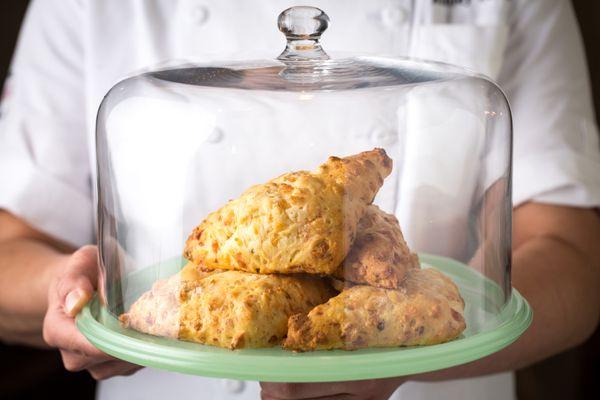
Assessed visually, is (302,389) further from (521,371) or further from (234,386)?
(521,371)

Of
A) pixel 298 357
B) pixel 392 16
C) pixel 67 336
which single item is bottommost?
pixel 67 336

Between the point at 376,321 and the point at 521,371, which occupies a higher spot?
the point at 376,321

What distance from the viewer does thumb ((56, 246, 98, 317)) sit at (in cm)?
67

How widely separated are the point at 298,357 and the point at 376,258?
10cm

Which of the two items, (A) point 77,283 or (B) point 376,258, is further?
(A) point 77,283

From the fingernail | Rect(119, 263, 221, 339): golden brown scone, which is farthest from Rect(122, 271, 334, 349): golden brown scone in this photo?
the fingernail

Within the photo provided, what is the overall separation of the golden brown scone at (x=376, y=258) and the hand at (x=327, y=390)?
0.09 metres

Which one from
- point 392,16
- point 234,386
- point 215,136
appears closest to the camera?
point 215,136

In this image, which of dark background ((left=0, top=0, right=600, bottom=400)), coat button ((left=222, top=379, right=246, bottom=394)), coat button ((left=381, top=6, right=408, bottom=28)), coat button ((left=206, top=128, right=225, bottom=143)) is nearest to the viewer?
coat button ((left=206, top=128, right=225, bottom=143))

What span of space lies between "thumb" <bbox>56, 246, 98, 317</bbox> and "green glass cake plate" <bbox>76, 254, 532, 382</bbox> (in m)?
0.07

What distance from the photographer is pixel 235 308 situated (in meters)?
0.53

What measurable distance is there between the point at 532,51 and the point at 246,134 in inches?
23.4

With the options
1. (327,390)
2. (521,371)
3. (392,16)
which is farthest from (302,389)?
(521,371)

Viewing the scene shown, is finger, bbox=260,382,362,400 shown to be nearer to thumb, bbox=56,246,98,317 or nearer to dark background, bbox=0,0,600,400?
thumb, bbox=56,246,98,317
